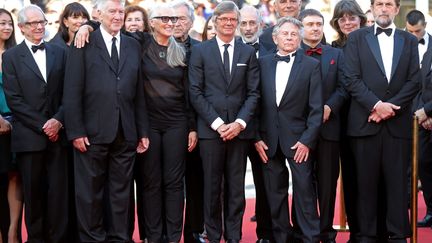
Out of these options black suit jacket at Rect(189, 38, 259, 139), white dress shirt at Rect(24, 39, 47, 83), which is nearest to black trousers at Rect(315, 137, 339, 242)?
black suit jacket at Rect(189, 38, 259, 139)

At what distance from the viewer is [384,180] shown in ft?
22.0

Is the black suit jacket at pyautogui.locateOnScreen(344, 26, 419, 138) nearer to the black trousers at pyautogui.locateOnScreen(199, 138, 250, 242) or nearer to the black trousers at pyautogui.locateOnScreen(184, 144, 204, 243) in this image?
the black trousers at pyautogui.locateOnScreen(199, 138, 250, 242)

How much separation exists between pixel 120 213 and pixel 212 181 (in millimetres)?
770

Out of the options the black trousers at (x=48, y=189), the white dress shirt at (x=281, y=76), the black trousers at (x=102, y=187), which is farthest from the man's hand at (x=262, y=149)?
→ the black trousers at (x=48, y=189)

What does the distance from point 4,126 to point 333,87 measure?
8.83ft

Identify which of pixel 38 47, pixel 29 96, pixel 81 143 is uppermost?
pixel 38 47

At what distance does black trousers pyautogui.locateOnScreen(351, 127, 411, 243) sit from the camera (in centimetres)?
662

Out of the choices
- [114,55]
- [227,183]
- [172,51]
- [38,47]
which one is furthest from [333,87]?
[38,47]

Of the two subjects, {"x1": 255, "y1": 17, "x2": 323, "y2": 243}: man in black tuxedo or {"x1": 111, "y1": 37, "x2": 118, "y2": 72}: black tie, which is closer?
{"x1": 111, "y1": 37, "x2": 118, "y2": 72}: black tie

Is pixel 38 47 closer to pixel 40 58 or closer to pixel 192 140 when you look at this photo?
pixel 40 58

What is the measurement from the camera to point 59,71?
264 inches

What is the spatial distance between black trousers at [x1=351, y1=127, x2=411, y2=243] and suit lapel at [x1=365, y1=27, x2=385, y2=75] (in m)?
0.51

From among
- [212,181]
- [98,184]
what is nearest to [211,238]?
[212,181]

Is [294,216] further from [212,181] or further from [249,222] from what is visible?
[249,222]
